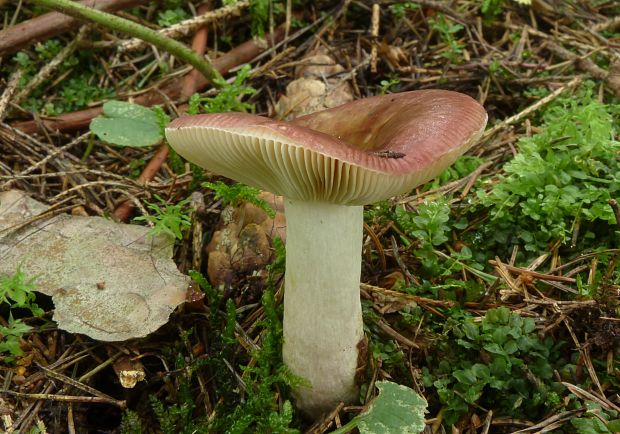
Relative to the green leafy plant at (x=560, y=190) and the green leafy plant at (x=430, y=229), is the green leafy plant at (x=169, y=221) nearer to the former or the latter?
the green leafy plant at (x=430, y=229)

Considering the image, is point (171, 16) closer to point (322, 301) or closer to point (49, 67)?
point (49, 67)

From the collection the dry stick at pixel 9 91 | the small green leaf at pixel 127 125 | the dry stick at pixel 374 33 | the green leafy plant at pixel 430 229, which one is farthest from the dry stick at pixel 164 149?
the green leafy plant at pixel 430 229

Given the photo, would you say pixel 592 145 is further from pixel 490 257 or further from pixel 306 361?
pixel 306 361

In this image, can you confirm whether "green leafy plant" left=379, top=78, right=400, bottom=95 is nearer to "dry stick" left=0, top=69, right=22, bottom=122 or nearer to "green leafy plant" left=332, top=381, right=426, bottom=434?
"green leafy plant" left=332, top=381, right=426, bottom=434

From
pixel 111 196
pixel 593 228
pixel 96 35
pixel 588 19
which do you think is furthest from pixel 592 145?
pixel 96 35

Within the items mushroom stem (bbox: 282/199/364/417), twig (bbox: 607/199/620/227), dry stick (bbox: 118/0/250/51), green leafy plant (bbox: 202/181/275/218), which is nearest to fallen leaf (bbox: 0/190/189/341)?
green leafy plant (bbox: 202/181/275/218)

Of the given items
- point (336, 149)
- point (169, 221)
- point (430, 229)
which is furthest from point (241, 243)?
point (336, 149)
